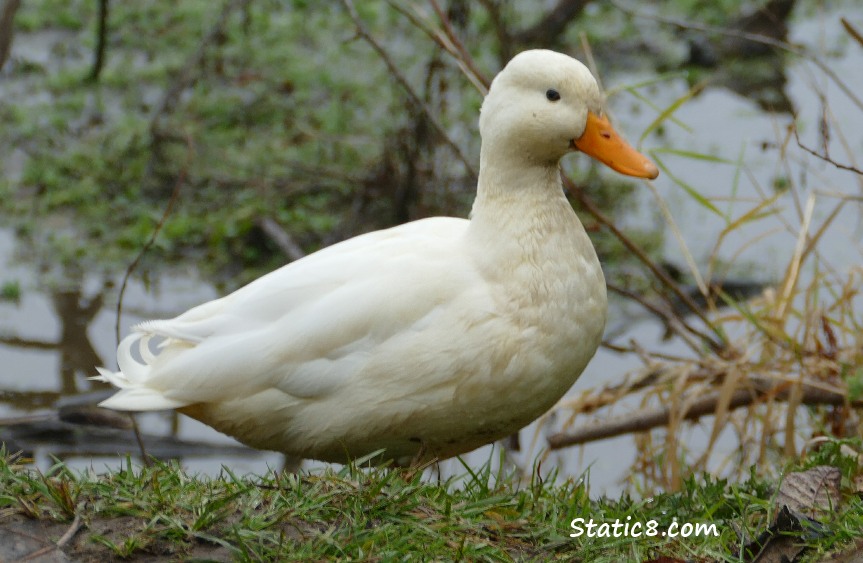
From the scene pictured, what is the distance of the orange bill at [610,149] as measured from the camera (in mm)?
3619

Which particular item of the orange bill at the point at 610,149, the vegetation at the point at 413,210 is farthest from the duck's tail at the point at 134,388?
the orange bill at the point at 610,149

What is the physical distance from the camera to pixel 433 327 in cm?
343

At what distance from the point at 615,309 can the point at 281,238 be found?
1.66 metres

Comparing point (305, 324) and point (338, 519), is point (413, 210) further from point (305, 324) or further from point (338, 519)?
point (338, 519)

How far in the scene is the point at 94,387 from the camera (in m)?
5.82

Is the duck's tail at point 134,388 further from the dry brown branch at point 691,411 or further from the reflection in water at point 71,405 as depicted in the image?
the dry brown branch at point 691,411

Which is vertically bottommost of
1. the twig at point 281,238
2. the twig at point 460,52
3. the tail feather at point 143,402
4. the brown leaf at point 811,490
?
the brown leaf at point 811,490

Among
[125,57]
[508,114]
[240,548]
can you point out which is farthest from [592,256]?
[125,57]

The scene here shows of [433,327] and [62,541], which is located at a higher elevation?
[433,327]

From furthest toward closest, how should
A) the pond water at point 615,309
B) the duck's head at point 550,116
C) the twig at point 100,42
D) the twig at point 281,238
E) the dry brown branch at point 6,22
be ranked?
the twig at point 100,42, the twig at point 281,238, the pond water at point 615,309, the dry brown branch at point 6,22, the duck's head at point 550,116

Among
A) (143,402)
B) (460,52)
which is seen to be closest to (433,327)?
(143,402)

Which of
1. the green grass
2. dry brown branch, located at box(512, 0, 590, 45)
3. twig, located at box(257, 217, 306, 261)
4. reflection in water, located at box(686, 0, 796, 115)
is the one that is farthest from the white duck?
reflection in water, located at box(686, 0, 796, 115)

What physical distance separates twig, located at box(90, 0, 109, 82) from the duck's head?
3.98 meters

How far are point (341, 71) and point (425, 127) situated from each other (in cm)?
199
